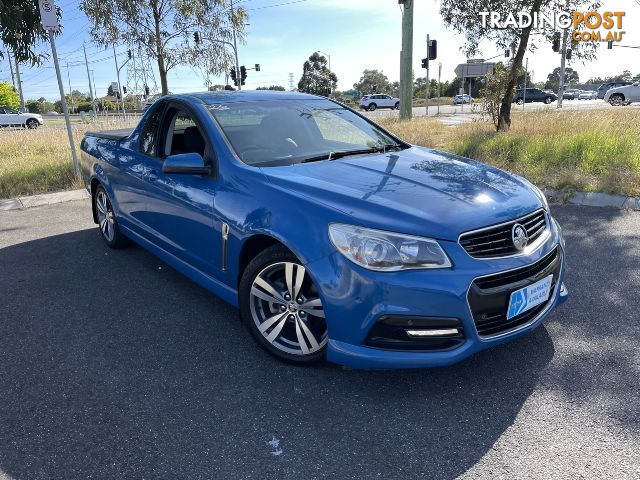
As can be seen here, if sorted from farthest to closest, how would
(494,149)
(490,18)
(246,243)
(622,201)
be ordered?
(490,18), (494,149), (622,201), (246,243)

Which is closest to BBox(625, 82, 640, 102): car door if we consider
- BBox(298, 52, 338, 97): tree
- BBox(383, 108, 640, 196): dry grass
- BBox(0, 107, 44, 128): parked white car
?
BBox(383, 108, 640, 196): dry grass

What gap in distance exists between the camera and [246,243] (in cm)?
290

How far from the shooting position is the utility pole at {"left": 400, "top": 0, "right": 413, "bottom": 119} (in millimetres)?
14180

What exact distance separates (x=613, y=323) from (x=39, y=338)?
3770 millimetres

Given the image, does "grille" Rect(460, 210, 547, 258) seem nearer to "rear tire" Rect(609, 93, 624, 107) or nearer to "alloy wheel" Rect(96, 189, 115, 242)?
"alloy wheel" Rect(96, 189, 115, 242)

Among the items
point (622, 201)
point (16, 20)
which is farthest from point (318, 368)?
point (16, 20)

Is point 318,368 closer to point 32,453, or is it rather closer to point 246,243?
point 246,243

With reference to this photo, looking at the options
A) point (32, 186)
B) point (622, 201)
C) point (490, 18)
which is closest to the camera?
point (622, 201)

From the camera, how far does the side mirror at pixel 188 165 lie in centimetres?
312

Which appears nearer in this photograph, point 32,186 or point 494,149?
point 32,186

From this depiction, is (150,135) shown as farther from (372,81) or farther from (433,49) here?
(372,81)

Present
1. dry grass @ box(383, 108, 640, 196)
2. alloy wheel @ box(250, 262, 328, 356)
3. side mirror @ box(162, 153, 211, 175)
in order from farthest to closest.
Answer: dry grass @ box(383, 108, 640, 196) → side mirror @ box(162, 153, 211, 175) → alloy wheel @ box(250, 262, 328, 356)

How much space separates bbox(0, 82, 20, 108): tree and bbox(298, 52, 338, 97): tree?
119 ft

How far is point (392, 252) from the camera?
2.34 m
